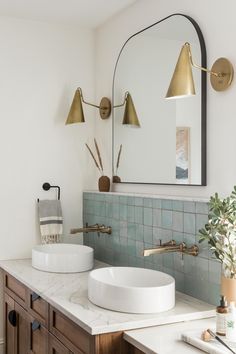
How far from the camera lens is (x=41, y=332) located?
237cm

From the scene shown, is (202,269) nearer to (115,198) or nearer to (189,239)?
(189,239)

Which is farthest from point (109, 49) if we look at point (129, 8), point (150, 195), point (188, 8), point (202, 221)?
point (202, 221)

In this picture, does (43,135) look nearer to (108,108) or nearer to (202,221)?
(108,108)

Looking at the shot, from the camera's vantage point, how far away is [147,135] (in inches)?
106

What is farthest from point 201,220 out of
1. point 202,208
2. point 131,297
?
point 131,297

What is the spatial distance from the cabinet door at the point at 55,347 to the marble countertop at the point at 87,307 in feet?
0.61

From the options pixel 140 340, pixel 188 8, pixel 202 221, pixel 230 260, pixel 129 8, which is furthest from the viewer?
pixel 129 8

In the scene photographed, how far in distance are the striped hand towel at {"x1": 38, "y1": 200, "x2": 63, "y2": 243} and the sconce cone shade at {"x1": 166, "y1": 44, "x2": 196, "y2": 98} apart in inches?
55.6

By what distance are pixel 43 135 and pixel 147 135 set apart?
2.78 feet

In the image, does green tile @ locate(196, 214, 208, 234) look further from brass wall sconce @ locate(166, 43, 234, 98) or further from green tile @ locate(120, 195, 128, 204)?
green tile @ locate(120, 195, 128, 204)

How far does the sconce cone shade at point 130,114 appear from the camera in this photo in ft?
9.23

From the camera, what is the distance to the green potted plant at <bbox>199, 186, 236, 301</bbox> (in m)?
1.86

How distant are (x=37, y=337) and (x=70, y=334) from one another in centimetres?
49

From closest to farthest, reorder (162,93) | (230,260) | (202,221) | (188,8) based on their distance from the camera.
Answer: (230,260) < (202,221) < (188,8) < (162,93)
